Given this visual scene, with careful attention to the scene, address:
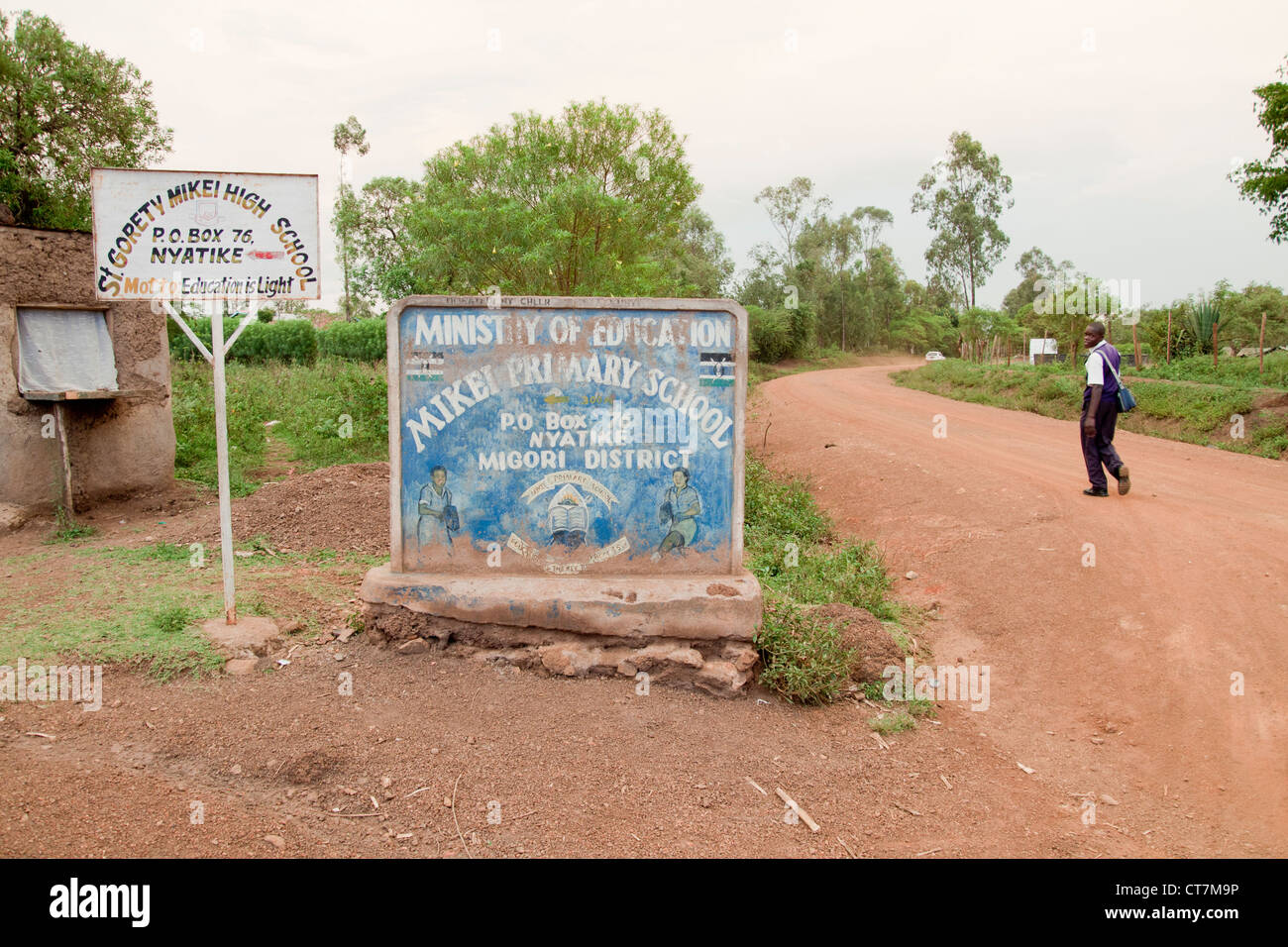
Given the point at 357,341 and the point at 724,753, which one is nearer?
the point at 724,753

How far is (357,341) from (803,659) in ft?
91.8

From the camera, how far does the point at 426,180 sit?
573 inches

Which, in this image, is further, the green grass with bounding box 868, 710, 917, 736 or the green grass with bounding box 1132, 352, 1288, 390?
the green grass with bounding box 1132, 352, 1288, 390

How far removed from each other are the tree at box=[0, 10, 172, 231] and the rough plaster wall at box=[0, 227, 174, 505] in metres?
16.1

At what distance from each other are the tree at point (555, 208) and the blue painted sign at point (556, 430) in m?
6.99

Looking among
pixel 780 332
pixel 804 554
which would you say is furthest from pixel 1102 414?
pixel 780 332

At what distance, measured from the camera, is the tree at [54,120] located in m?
21.3

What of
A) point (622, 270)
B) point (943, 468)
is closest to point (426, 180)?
point (622, 270)

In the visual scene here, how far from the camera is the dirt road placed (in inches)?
182

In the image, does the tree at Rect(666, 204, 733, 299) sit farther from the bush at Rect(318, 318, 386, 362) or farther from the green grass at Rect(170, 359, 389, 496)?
the green grass at Rect(170, 359, 389, 496)

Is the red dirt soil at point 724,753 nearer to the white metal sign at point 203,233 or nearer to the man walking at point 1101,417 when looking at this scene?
the man walking at point 1101,417

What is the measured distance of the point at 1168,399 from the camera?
49.8ft

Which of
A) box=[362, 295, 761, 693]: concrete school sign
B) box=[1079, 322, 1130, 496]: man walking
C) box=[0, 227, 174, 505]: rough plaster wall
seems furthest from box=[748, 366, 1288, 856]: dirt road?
box=[0, 227, 174, 505]: rough plaster wall

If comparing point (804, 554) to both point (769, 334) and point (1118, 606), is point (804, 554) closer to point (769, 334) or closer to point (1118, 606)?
point (1118, 606)
